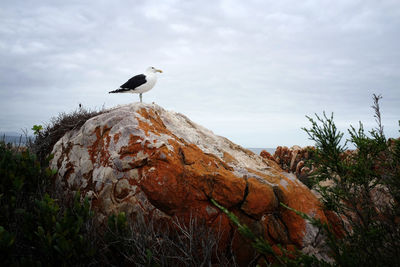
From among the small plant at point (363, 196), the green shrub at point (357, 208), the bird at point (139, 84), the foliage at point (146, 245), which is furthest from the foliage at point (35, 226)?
the bird at point (139, 84)

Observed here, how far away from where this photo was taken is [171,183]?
10.6 feet

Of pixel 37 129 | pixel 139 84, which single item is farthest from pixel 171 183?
pixel 139 84

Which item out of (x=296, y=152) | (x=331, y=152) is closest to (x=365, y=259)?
(x=331, y=152)

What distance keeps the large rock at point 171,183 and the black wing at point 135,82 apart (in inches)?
145

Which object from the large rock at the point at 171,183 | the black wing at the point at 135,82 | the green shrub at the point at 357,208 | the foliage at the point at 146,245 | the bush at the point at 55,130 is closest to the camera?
the green shrub at the point at 357,208

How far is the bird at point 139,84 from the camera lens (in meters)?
7.64

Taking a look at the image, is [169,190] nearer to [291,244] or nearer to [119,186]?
[119,186]

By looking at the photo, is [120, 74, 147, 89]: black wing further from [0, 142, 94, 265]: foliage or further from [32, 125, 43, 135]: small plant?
[0, 142, 94, 265]: foliage

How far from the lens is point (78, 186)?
362cm

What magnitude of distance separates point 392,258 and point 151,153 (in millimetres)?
2677

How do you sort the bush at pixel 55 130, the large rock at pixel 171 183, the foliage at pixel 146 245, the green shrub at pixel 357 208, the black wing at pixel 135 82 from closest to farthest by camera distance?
the green shrub at pixel 357 208 < the foliage at pixel 146 245 < the large rock at pixel 171 183 < the bush at pixel 55 130 < the black wing at pixel 135 82

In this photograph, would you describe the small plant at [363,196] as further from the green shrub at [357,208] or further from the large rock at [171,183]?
the large rock at [171,183]

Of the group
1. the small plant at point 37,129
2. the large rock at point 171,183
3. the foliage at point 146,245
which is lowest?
Answer: the foliage at point 146,245

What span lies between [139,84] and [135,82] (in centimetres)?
15
